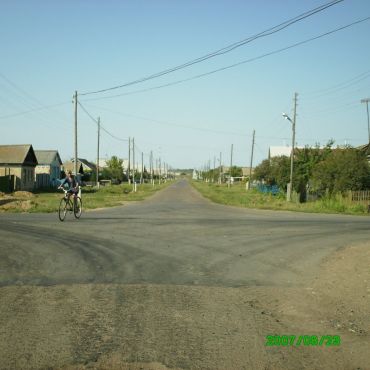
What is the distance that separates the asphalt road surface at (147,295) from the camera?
463 centimetres

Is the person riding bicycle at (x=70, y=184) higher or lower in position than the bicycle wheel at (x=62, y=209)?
higher

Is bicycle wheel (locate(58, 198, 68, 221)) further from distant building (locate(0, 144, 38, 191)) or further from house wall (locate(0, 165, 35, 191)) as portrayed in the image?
house wall (locate(0, 165, 35, 191))

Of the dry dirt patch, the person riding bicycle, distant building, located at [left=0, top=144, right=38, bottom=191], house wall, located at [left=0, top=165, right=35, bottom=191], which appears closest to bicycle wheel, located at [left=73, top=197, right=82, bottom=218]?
the person riding bicycle

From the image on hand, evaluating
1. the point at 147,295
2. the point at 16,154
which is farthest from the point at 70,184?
the point at 16,154

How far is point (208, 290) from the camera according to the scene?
7.23 m

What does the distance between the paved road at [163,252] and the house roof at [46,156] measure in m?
53.8

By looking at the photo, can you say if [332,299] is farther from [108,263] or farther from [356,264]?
[108,263]

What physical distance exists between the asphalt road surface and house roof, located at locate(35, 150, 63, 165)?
186 ft

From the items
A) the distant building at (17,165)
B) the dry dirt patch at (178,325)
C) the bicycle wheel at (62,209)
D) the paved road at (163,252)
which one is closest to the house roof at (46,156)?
the distant building at (17,165)

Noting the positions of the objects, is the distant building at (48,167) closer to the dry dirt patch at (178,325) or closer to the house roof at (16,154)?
the house roof at (16,154)

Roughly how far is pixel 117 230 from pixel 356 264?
7.25 metres

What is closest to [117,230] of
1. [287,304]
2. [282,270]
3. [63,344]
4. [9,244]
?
[9,244]

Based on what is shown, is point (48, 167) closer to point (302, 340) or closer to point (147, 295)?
point (147, 295)

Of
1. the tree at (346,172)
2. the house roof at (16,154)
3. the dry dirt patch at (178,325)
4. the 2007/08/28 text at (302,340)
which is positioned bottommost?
the 2007/08/28 text at (302,340)
